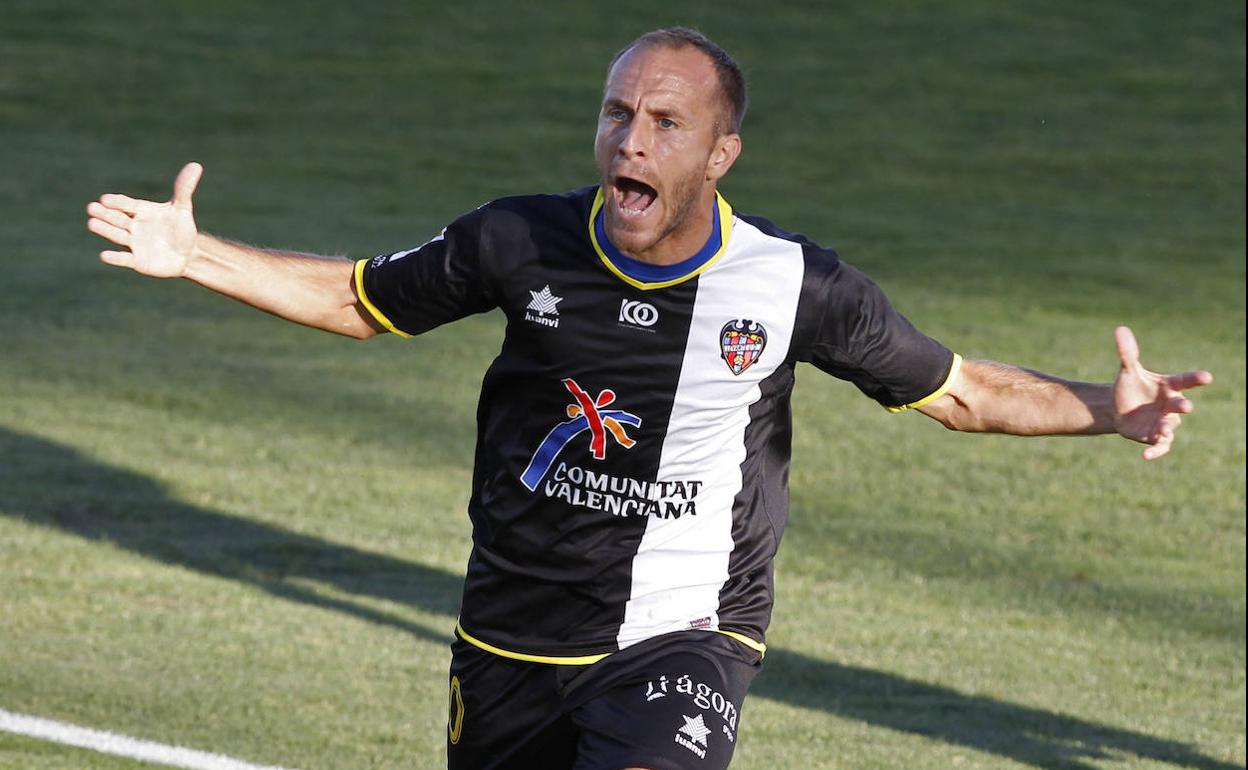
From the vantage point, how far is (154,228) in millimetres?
4250

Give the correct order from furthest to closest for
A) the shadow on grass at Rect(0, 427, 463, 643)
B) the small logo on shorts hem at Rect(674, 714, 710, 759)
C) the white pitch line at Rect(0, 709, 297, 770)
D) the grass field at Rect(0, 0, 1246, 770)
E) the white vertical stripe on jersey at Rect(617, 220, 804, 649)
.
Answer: the shadow on grass at Rect(0, 427, 463, 643)
the grass field at Rect(0, 0, 1246, 770)
the white pitch line at Rect(0, 709, 297, 770)
the white vertical stripe on jersey at Rect(617, 220, 804, 649)
the small logo on shorts hem at Rect(674, 714, 710, 759)

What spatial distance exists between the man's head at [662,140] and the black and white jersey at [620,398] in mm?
103

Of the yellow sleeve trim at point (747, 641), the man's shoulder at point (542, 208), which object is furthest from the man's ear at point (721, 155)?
the yellow sleeve trim at point (747, 641)

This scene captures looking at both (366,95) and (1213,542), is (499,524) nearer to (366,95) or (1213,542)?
(1213,542)

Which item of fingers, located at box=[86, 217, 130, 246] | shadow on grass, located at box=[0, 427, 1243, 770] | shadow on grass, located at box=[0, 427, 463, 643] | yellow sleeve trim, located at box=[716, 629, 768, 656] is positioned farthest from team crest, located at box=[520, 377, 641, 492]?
shadow on grass, located at box=[0, 427, 463, 643]

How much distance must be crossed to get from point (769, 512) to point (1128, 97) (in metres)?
20.4

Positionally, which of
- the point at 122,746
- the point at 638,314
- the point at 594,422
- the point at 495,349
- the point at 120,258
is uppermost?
the point at 495,349

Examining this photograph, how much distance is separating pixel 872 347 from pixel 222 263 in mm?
1422

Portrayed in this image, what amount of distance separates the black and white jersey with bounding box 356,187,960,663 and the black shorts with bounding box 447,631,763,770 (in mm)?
48

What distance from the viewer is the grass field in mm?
7625

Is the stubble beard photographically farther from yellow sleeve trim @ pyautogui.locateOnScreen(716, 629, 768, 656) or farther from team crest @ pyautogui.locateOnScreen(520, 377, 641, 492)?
yellow sleeve trim @ pyautogui.locateOnScreen(716, 629, 768, 656)

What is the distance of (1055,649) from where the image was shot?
28.5 feet

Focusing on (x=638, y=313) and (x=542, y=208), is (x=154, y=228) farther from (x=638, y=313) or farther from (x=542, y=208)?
(x=638, y=313)

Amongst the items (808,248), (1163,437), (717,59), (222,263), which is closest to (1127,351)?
(1163,437)
